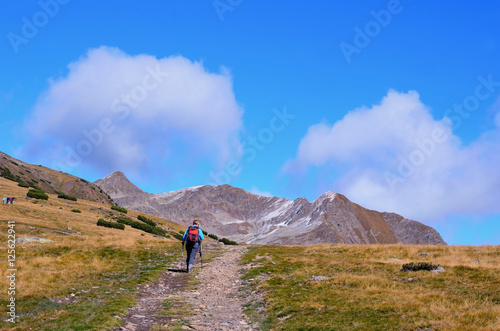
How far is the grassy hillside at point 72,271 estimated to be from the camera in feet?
44.9

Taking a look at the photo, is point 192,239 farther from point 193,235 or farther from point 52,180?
point 52,180

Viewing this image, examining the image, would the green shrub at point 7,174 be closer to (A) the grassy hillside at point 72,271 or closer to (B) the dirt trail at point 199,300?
(A) the grassy hillside at point 72,271

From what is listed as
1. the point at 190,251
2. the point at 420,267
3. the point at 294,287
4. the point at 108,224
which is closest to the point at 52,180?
the point at 108,224

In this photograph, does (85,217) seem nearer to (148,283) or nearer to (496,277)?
(148,283)

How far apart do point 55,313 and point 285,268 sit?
15347mm

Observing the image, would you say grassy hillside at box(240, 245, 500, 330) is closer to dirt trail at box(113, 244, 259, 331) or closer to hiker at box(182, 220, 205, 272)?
dirt trail at box(113, 244, 259, 331)

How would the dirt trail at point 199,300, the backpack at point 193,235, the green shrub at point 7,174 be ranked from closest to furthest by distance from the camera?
the dirt trail at point 199,300 < the backpack at point 193,235 < the green shrub at point 7,174

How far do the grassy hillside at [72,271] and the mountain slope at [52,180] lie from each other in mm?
66366

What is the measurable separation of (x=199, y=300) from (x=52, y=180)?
4989 inches

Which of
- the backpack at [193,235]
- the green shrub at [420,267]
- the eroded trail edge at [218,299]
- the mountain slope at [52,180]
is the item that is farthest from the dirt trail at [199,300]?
the mountain slope at [52,180]

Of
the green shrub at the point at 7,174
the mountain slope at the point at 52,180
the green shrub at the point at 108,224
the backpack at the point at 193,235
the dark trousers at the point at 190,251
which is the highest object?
the mountain slope at the point at 52,180

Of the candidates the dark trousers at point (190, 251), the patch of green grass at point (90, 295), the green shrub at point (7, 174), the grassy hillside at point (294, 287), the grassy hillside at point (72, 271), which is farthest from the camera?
the green shrub at point (7, 174)

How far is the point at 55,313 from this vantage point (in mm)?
13844

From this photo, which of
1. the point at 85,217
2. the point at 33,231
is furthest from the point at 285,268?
the point at 85,217
